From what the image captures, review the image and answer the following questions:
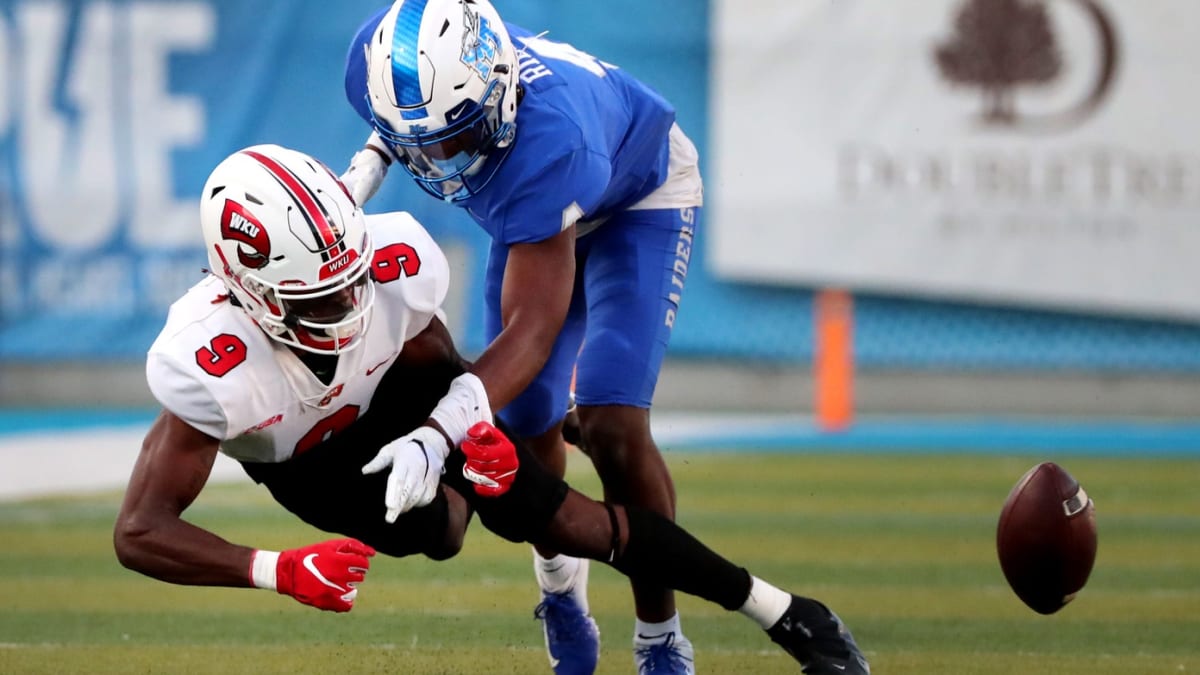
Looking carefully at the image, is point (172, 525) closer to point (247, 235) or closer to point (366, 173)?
point (247, 235)

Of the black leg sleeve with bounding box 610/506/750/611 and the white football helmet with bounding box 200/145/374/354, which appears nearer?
the white football helmet with bounding box 200/145/374/354

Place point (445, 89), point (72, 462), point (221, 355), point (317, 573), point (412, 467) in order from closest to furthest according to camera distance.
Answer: point (317, 573)
point (412, 467)
point (221, 355)
point (445, 89)
point (72, 462)

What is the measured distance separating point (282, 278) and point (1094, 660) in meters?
2.16

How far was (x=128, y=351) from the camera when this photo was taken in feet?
32.4

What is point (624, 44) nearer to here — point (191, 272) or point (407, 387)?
point (191, 272)

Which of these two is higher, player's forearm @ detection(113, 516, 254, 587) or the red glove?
the red glove

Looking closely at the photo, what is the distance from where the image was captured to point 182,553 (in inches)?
117

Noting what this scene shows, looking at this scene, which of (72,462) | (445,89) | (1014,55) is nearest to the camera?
(445,89)

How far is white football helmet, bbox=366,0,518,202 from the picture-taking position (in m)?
3.29

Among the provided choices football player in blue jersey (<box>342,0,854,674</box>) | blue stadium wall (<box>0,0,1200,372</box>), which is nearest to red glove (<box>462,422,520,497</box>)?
football player in blue jersey (<box>342,0,854,674</box>)

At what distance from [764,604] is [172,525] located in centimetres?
120

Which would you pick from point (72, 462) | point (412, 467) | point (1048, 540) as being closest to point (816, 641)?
point (1048, 540)

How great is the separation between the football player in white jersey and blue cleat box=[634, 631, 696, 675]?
0.30 meters

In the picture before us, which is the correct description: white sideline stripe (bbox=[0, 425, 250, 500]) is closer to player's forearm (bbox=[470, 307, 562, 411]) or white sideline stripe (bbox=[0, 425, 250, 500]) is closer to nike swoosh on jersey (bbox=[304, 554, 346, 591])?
player's forearm (bbox=[470, 307, 562, 411])
